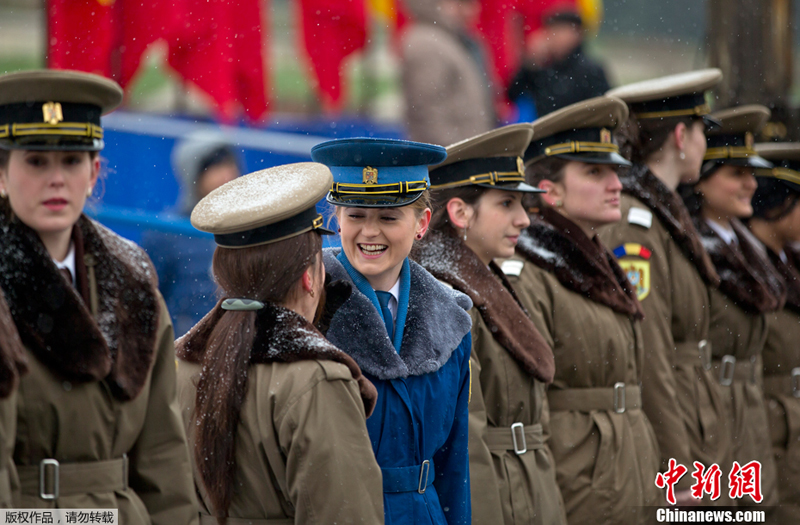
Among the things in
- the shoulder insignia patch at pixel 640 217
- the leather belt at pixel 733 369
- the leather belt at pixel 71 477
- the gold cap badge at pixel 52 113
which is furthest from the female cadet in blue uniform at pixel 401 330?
the leather belt at pixel 733 369

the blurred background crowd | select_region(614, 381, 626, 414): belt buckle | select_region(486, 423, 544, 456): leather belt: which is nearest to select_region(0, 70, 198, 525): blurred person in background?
select_region(486, 423, 544, 456): leather belt

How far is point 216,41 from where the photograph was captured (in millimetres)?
6609

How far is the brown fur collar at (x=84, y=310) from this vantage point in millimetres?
2842

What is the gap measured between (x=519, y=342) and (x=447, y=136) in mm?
4336

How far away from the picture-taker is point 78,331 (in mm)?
2883

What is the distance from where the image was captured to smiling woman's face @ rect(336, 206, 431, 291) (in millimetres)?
3297

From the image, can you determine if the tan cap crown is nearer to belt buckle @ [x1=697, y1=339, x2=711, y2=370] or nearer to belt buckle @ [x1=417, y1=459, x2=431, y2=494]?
belt buckle @ [x1=417, y1=459, x2=431, y2=494]

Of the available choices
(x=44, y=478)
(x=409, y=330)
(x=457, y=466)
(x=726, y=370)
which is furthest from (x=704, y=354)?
(x=44, y=478)

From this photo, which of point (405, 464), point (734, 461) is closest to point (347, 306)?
point (405, 464)

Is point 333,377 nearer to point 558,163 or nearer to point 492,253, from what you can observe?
point 492,253

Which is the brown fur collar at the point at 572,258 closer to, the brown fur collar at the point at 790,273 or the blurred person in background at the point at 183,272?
the blurred person in background at the point at 183,272

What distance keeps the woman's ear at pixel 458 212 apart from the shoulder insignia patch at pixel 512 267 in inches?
18.5

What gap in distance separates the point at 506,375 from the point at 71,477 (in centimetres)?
169

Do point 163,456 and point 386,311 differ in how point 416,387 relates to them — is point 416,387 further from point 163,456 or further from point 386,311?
point 163,456
